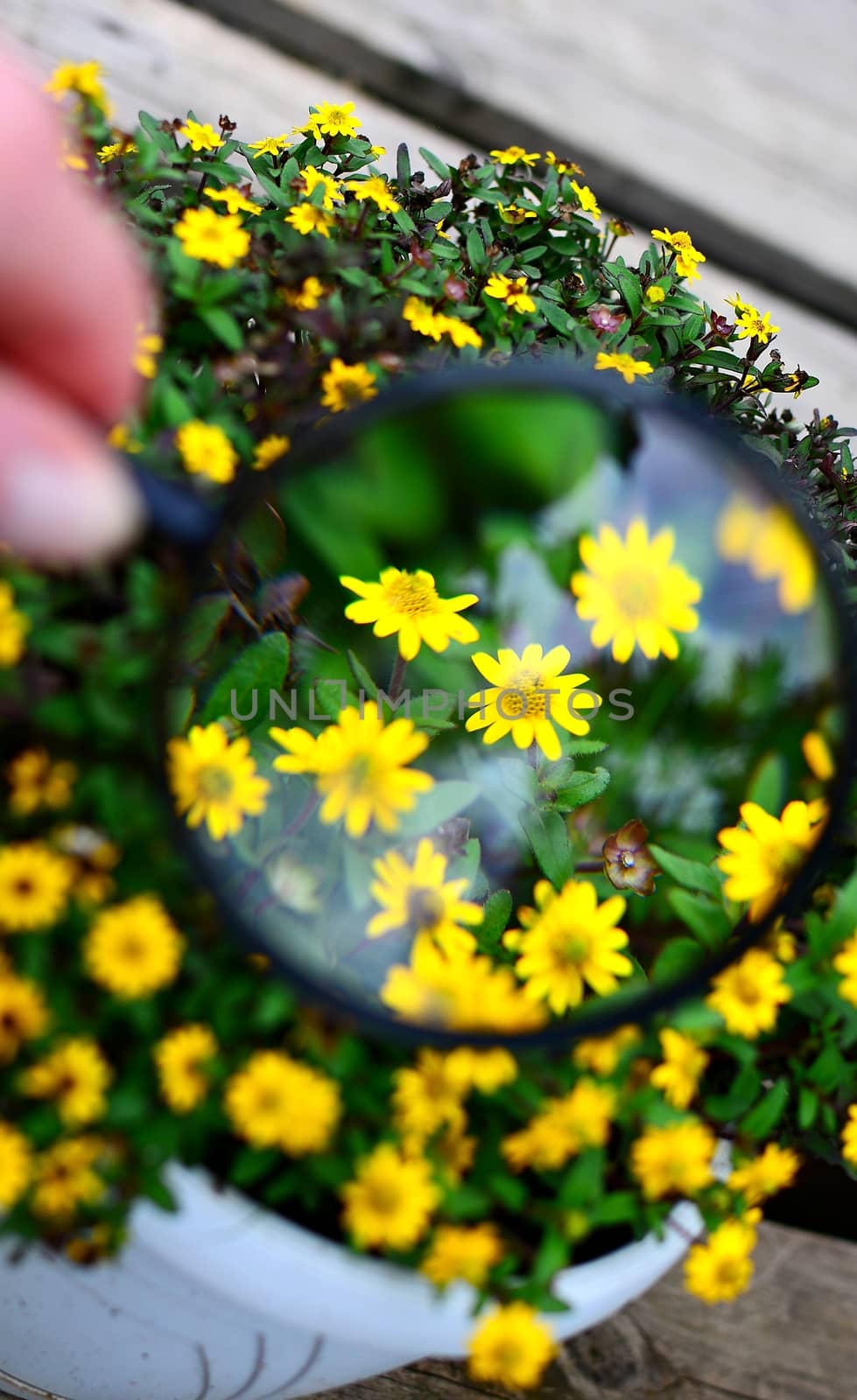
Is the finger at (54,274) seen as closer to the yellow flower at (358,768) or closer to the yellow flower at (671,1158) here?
the yellow flower at (358,768)

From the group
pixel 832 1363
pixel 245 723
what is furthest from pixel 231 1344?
pixel 832 1363

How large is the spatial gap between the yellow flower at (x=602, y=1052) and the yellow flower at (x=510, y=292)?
0.45 m

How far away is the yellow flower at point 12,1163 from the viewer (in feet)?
1.38

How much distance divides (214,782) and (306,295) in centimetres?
30

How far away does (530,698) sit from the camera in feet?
2.44

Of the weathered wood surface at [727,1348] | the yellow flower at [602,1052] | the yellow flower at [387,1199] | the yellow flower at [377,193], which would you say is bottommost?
the weathered wood surface at [727,1348]

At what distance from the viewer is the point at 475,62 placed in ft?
5.48

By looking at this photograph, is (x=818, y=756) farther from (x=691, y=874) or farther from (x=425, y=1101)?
(x=425, y=1101)

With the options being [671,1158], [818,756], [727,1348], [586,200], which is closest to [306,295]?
[586,200]

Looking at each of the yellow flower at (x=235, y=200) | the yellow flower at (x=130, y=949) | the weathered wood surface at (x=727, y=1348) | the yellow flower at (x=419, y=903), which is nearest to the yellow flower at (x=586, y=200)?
the yellow flower at (x=235, y=200)

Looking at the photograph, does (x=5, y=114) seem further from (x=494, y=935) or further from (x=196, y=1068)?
(x=494, y=935)

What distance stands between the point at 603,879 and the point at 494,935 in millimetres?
88

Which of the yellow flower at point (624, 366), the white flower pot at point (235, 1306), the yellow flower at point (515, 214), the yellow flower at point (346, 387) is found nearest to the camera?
the white flower pot at point (235, 1306)

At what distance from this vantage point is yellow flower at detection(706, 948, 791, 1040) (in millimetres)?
507
